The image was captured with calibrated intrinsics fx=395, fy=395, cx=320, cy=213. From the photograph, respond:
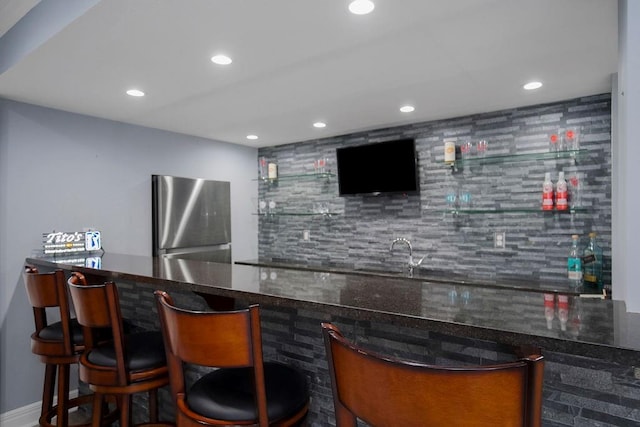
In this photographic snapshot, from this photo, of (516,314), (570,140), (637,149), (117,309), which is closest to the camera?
(516,314)

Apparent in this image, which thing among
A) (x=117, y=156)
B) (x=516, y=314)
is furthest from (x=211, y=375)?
(x=117, y=156)

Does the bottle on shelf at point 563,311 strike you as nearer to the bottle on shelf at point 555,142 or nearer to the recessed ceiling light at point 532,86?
the recessed ceiling light at point 532,86

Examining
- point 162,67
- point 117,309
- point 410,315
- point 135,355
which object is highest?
point 162,67

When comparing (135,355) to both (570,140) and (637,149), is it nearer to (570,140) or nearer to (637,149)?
(637,149)

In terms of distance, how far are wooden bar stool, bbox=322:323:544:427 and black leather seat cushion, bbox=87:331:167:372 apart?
1.17 meters

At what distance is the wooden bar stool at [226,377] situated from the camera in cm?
113

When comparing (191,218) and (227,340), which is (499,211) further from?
(191,218)

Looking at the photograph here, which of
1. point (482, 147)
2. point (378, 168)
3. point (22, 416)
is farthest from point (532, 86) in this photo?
point (22, 416)

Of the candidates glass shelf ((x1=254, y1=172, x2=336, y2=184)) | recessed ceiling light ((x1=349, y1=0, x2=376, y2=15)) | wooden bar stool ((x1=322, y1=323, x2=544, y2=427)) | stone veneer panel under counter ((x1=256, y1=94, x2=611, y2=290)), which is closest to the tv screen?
stone veneer panel under counter ((x1=256, y1=94, x2=611, y2=290))

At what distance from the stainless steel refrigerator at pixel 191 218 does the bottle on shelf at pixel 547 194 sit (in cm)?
311

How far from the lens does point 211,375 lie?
1.44m

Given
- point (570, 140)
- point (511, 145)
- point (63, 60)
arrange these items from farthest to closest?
point (511, 145) → point (570, 140) → point (63, 60)

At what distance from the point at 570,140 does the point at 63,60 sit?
341cm

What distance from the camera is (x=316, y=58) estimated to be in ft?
7.14
